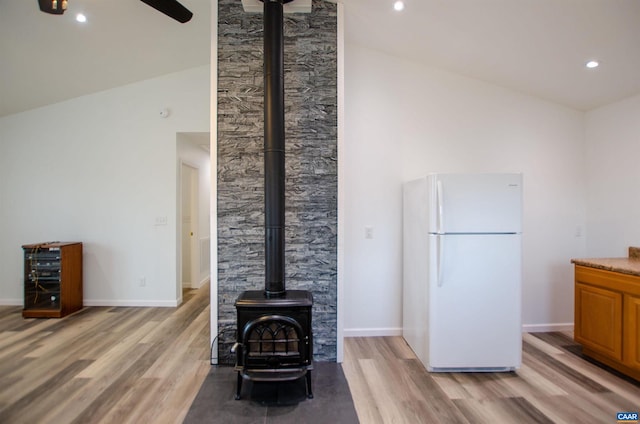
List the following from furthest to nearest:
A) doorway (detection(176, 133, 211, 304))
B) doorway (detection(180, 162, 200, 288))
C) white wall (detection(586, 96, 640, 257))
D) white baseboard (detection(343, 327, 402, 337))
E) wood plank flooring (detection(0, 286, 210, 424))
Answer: doorway (detection(180, 162, 200, 288)) → doorway (detection(176, 133, 211, 304)) → white baseboard (detection(343, 327, 402, 337)) → white wall (detection(586, 96, 640, 257)) → wood plank flooring (detection(0, 286, 210, 424))

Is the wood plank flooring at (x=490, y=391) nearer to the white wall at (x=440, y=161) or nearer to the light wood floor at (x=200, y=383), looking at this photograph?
the light wood floor at (x=200, y=383)

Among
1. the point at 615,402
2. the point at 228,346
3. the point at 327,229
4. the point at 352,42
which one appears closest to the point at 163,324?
the point at 228,346

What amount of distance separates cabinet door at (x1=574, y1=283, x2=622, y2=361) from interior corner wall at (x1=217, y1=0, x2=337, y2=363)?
2228 mm

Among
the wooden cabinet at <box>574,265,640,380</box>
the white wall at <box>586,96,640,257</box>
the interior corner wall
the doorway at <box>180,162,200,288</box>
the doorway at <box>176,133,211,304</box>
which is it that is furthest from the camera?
the doorway at <box>180,162,200,288</box>

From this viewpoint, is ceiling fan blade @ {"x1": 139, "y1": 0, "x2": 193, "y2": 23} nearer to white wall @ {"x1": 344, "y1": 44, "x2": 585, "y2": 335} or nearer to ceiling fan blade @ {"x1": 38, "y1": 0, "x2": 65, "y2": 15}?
ceiling fan blade @ {"x1": 38, "y1": 0, "x2": 65, "y2": 15}

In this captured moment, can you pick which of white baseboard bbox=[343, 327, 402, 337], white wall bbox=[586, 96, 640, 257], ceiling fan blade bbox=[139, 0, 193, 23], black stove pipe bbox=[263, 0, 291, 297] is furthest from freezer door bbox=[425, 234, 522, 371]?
ceiling fan blade bbox=[139, 0, 193, 23]

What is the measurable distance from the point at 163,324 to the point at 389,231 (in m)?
2.79

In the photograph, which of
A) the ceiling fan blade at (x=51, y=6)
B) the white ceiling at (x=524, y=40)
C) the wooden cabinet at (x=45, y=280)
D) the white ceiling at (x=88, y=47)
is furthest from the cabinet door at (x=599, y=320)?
the wooden cabinet at (x=45, y=280)

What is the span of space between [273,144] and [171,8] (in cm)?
133

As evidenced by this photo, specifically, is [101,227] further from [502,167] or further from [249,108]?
[502,167]

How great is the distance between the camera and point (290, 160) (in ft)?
8.35

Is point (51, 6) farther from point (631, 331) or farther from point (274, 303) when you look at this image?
point (631, 331)

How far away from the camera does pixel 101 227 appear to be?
386 cm

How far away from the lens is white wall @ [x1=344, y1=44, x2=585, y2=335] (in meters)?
3.04
